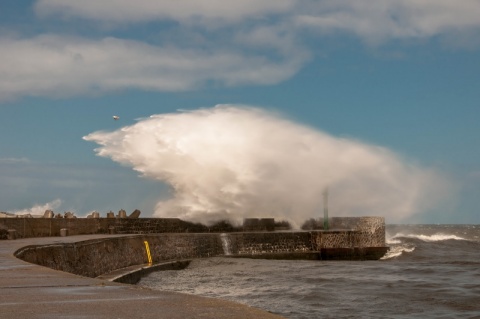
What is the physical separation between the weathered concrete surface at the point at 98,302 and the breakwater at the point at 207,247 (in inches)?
232

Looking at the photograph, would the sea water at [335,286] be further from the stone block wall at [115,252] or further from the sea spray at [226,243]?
the sea spray at [226,243]

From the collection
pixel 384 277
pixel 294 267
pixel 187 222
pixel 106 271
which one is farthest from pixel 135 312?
pixel 187 222

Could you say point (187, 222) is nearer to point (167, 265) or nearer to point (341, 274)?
point (167, 265)

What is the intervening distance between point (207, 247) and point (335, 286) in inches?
359

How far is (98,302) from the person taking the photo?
5.92 meters

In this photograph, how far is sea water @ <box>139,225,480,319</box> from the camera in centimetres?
1398

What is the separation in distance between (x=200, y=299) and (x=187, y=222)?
2351cm

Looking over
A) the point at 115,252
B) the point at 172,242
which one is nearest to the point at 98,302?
the point at 115,252

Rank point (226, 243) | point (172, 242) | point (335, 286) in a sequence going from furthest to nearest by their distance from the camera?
point (226, 243) → point (172, 242) → point (335, 286)

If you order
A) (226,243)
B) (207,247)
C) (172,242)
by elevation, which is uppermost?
(172,242)

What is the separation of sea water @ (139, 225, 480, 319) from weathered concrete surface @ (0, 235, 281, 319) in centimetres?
669

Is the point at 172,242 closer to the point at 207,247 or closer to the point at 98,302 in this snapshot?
the point at 207,247

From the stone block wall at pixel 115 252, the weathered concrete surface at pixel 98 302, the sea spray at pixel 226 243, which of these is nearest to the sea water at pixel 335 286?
the stone block wall at pixel 115 252

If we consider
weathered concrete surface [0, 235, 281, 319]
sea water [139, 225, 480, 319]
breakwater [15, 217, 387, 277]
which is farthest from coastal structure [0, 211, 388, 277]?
weathered concrete surface [0, 235, 281, 319]
